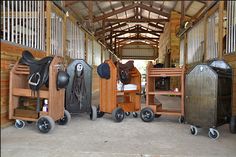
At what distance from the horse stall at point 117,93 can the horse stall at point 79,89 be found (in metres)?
0.21

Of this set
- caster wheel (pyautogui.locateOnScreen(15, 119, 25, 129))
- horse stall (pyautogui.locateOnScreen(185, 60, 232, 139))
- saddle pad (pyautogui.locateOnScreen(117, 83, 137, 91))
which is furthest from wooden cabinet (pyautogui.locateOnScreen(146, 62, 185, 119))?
caster wheel (pyautogui.locateOnScreen(15, 119, 25, 129))

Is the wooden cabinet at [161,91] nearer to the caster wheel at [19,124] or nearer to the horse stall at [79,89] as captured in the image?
the horse stall at [79,89]

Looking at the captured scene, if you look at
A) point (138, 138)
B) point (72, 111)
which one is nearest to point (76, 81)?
point (72, 111)

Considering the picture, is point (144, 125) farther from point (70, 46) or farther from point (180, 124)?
point (70, 46)

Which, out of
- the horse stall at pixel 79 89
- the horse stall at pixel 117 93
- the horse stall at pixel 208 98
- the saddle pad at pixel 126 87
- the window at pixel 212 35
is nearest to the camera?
the horse stall at pixel 208 98

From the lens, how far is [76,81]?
3500mm

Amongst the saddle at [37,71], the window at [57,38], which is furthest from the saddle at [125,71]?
the saddle at [37,71]

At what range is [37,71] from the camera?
2.65m

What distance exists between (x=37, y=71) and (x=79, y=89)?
3.25 ft

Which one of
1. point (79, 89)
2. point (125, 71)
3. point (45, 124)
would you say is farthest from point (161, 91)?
point (45, 124)

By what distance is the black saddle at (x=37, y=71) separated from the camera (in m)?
2.62

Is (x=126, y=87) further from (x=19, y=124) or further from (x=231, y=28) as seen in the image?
(x=231, y=28)

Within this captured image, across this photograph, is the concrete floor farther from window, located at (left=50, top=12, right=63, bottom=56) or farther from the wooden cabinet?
window, located at (left=50, top=12, right=63, bottom=56)

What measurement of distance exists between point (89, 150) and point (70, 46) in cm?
397
